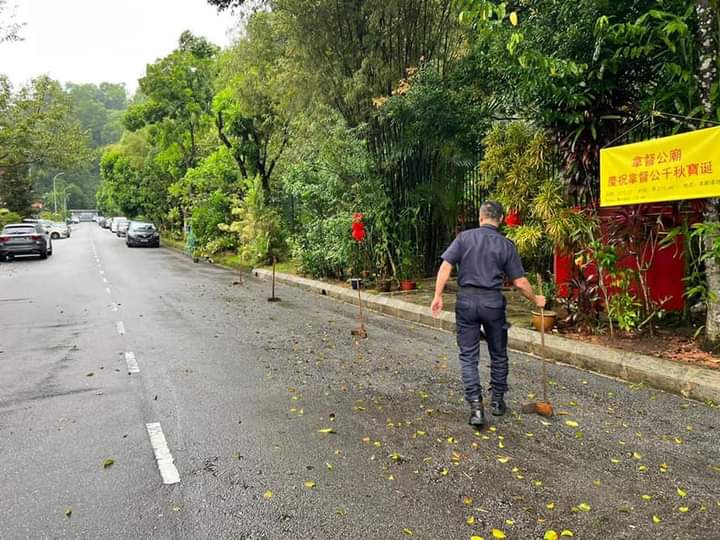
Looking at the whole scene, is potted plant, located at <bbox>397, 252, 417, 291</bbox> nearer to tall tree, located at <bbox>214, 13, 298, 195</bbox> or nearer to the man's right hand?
tall tree, located at <bbox>214, 13, 298, 195</bbox>

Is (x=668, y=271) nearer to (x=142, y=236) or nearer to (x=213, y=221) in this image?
(x=213, y=221)

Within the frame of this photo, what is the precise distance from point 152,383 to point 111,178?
48.6 meters

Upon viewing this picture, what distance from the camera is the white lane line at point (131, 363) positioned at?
21.4 feet

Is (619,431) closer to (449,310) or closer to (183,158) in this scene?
(449,310)

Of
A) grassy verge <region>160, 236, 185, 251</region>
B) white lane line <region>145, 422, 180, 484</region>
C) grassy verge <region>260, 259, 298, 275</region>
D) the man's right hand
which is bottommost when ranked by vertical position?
white lane line <region>145, 422, 180, 484</region>

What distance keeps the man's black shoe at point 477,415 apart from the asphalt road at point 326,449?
136 mm

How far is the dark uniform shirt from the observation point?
4711mm

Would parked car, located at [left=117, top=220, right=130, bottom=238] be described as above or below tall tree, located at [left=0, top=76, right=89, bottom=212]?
below

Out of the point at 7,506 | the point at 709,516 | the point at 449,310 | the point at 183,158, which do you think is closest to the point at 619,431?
the point at 709,516

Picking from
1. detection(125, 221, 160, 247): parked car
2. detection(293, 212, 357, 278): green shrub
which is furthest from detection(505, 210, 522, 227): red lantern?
detection(125, 221, 160, 247): parked car

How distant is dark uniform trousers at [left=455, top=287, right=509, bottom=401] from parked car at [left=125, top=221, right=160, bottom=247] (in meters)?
32.7

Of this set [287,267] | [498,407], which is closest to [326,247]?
[287,267]

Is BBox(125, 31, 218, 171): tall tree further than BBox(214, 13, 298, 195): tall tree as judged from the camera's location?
Yes

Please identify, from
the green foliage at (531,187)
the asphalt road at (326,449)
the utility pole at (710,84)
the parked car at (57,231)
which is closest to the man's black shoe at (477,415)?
the asphalt road at (326,449)
